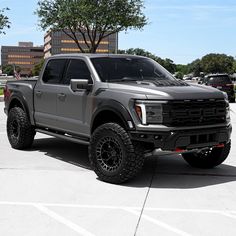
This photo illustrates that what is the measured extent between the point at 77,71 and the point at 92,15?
26894mm

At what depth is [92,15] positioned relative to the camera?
110 ft

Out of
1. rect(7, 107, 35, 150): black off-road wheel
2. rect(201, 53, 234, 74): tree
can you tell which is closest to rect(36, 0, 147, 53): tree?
rect(7, 107, 35, 150): black off-road wheel

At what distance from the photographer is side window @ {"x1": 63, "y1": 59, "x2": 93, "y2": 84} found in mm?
7375

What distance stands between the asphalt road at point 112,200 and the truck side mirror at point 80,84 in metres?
1.31

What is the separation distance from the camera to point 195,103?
6305 millimetres

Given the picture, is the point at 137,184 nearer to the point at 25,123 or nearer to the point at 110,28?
the point at 25,123

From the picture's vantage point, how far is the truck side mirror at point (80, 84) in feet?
22.4

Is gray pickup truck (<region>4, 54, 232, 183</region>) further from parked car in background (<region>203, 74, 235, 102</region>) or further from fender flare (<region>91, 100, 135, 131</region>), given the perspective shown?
parked car in background (<region>203, 74, 235, 102</region>)

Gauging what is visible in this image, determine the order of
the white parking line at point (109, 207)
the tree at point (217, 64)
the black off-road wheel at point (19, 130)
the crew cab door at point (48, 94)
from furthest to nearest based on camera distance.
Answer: the tree at point (217, 64)
the black off-road wheel at point (19, 130)
the crew cab door at point (48, 94)
the white parking line at point (109, 207)

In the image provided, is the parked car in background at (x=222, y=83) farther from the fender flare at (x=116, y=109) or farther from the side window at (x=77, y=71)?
the fender flare at (x=116, y=109)

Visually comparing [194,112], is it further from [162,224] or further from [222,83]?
[222,83]

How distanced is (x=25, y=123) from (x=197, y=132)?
12.4ft

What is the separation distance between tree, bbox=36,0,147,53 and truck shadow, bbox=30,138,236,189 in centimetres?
2510

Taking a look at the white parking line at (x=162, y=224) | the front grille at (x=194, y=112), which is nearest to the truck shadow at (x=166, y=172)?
the front grille at (x=194, y=112)
